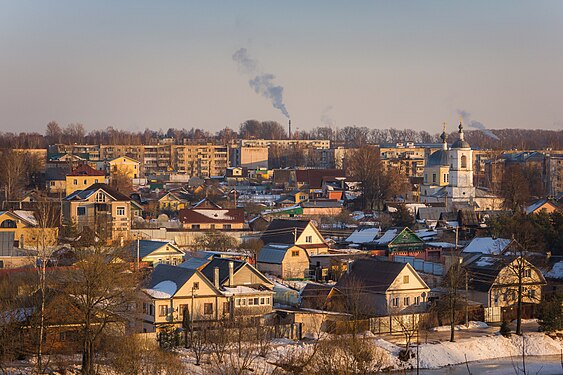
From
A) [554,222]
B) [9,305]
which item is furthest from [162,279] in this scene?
[554,222]

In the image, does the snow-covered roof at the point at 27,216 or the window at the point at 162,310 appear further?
the snow-covered roof at the point at 27,216

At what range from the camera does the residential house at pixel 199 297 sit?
17.9m

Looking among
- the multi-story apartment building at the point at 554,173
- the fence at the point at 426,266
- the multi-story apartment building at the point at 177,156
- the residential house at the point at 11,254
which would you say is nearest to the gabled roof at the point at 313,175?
the multi-story apartment building at the point at 554,173

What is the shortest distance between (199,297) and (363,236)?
12219mm

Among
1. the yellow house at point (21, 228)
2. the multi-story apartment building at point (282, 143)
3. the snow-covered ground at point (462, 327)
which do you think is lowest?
the snow-covered ground at point (462, 327)

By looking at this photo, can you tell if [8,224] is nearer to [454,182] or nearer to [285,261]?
[285,261]

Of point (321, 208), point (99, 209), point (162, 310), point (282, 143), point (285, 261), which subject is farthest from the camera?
point (282, 143)

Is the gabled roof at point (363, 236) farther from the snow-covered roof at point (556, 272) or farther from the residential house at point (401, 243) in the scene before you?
the snow-covered roof at point (556, 272)

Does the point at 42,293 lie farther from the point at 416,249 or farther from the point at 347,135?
the point at 347,135

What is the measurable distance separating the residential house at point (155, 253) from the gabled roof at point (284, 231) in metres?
3.54

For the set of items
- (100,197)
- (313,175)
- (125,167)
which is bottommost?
(313,175)

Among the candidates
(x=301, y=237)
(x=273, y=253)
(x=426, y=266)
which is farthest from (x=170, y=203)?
(x=426, y=266)

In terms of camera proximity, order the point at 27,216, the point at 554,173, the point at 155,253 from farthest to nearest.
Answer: the point at 554,173 → the point at 27,216 → the point at 155,253

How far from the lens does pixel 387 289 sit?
1997 cm
